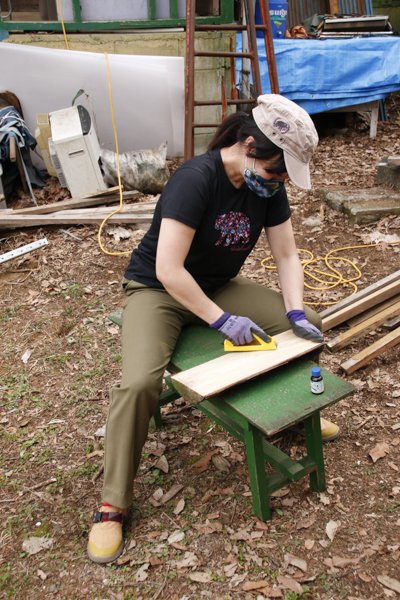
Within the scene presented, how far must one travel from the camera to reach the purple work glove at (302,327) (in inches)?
97.9

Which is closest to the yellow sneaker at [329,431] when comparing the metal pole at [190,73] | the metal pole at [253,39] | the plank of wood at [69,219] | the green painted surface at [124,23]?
the plank of wood at [69,219]

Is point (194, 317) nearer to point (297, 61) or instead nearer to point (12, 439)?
point (12, 439)

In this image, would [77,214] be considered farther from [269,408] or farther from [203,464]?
[269,408]

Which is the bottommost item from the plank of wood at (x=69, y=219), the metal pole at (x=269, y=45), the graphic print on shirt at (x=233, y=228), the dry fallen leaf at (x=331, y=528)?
the dry fallen leaf at (x=331, y=528)

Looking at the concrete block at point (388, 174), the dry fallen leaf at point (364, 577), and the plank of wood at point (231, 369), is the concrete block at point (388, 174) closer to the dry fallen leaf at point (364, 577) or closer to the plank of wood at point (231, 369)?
the plank of wood at point (231, 369)

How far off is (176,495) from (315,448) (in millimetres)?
801

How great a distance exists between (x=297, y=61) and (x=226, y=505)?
674 cm

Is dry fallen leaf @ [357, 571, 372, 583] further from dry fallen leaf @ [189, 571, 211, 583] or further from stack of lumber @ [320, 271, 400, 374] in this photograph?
stack of lumber @ [320, 271, 400, 374]

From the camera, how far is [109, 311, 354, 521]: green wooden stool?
81.7 inches

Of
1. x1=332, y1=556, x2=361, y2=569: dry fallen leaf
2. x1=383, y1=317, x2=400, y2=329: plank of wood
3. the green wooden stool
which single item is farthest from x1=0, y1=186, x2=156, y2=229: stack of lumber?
x1=332, y1=556, x2=361, y2=569: dry fallen leaf

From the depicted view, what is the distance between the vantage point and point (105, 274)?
4.89 m

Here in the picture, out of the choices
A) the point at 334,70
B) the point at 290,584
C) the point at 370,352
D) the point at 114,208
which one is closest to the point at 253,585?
the point at 290,584

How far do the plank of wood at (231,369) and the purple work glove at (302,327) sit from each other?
36 mm

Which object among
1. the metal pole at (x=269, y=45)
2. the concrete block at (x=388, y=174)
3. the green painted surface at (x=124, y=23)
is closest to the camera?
the concrete block at (x=388, y=174)
